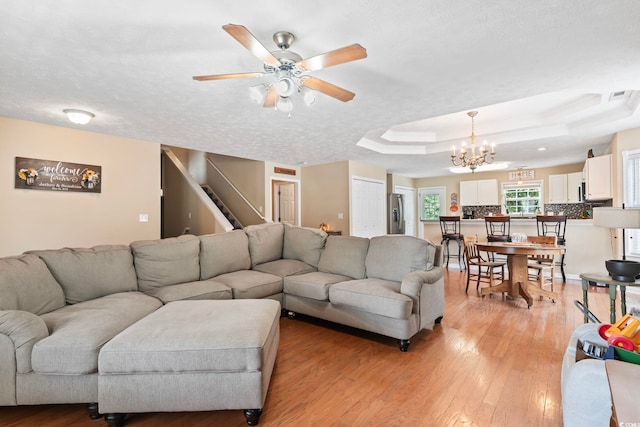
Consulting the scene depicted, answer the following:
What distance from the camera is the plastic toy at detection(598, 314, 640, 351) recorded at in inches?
55.0

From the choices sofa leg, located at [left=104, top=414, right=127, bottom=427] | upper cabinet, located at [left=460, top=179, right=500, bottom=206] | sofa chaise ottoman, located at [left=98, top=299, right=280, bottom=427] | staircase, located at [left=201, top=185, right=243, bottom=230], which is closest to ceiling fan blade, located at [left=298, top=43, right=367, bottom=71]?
sofa chaise ottoman, located at [left=98, top=299, right=280, bottom=427]

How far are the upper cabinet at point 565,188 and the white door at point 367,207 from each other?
13.1 ft

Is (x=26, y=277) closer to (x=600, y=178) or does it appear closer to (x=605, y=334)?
(x=605, y=334)

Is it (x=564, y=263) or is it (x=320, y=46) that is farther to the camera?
(x=564, y=263)

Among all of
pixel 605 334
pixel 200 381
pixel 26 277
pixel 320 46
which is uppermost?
pixel 320 46

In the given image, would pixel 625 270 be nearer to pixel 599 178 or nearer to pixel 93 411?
pixel 599 178

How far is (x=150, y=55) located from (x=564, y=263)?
6.65m

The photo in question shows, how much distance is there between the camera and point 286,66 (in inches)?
84.4

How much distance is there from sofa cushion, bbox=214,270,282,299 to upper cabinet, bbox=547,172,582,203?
724 cm

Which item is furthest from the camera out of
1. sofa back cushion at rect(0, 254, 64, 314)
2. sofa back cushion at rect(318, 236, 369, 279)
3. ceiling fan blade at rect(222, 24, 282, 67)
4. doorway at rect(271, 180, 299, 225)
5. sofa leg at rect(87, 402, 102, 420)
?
doorway at rect(271, 180, 299, 225)

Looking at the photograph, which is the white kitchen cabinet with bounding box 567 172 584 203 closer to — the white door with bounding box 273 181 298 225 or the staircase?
the white door with bounding box 273 181 298 225

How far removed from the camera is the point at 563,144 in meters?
5.09

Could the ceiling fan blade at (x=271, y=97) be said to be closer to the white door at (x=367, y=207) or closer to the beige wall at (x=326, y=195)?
the beige wall at (x=326, y=195)

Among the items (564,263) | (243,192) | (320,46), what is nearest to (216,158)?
(243,192)
